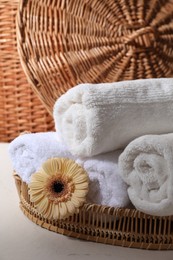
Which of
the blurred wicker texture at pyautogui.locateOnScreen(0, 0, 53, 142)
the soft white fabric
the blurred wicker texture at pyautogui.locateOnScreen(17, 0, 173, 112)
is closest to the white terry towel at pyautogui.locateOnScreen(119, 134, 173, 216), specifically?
the soft white fabric

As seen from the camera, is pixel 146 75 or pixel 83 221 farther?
pixel 146 75

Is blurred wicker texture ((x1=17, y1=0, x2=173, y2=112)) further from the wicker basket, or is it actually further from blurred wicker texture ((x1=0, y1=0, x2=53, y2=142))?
the wicker basket

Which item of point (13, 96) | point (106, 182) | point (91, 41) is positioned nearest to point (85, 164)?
point (106, 182)

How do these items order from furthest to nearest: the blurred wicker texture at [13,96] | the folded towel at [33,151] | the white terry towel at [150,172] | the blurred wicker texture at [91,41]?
the blurred wicker texture at [13,96] < the blurred wicker texture at [91,41] < the folded towel at [33,151] < the white terry towel at [150,172]

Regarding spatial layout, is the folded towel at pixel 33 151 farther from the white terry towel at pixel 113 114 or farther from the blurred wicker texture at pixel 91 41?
the blurred wicker texture at pixel 91 41

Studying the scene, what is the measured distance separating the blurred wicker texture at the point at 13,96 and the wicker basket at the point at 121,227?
56cm

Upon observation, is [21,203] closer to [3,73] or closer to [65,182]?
[65,182]

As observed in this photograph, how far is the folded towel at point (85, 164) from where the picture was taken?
25.8 inches

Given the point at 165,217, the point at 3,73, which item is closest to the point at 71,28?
the point at 3,73

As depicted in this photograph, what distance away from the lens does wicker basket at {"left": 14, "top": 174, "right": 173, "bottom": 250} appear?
65 centimetres

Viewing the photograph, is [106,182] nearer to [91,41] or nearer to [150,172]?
[150,172]

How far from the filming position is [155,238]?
65 centimetres

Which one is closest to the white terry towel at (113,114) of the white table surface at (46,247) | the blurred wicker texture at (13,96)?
the white table surface at (46,247)

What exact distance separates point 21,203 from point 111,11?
1.46ft
